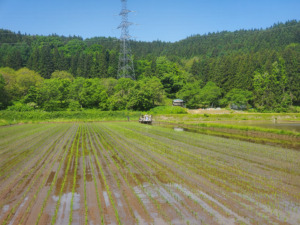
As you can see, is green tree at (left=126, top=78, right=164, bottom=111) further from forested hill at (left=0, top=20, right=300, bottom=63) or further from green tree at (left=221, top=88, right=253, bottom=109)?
forested hill at (left=0, top=20, right=300, bottom=63)

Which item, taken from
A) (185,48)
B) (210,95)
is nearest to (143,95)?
(210,95)

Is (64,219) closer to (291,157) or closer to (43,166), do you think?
(43,166)

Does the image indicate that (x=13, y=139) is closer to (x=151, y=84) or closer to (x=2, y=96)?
(x=2, y=96)

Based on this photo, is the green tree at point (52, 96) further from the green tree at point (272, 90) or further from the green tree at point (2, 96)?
the green tree at point (272, 90)

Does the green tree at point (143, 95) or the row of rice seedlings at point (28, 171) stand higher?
the green tree at point (143, 95)

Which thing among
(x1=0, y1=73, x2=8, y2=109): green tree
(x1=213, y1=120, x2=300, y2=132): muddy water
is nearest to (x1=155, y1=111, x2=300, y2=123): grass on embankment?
(x1=213, y1=120, x2=300, y2=132): muddy water

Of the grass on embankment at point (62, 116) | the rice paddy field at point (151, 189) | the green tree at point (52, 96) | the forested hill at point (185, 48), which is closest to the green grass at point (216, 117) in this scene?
the grass on embankment at point (62, 116)

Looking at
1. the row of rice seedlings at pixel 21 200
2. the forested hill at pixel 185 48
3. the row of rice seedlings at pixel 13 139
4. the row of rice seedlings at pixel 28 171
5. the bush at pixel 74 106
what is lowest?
the row of rice seedlings at pixel 13 139

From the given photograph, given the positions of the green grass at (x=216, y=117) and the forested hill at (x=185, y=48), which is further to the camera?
the forested hill at (x=185, y=48)
